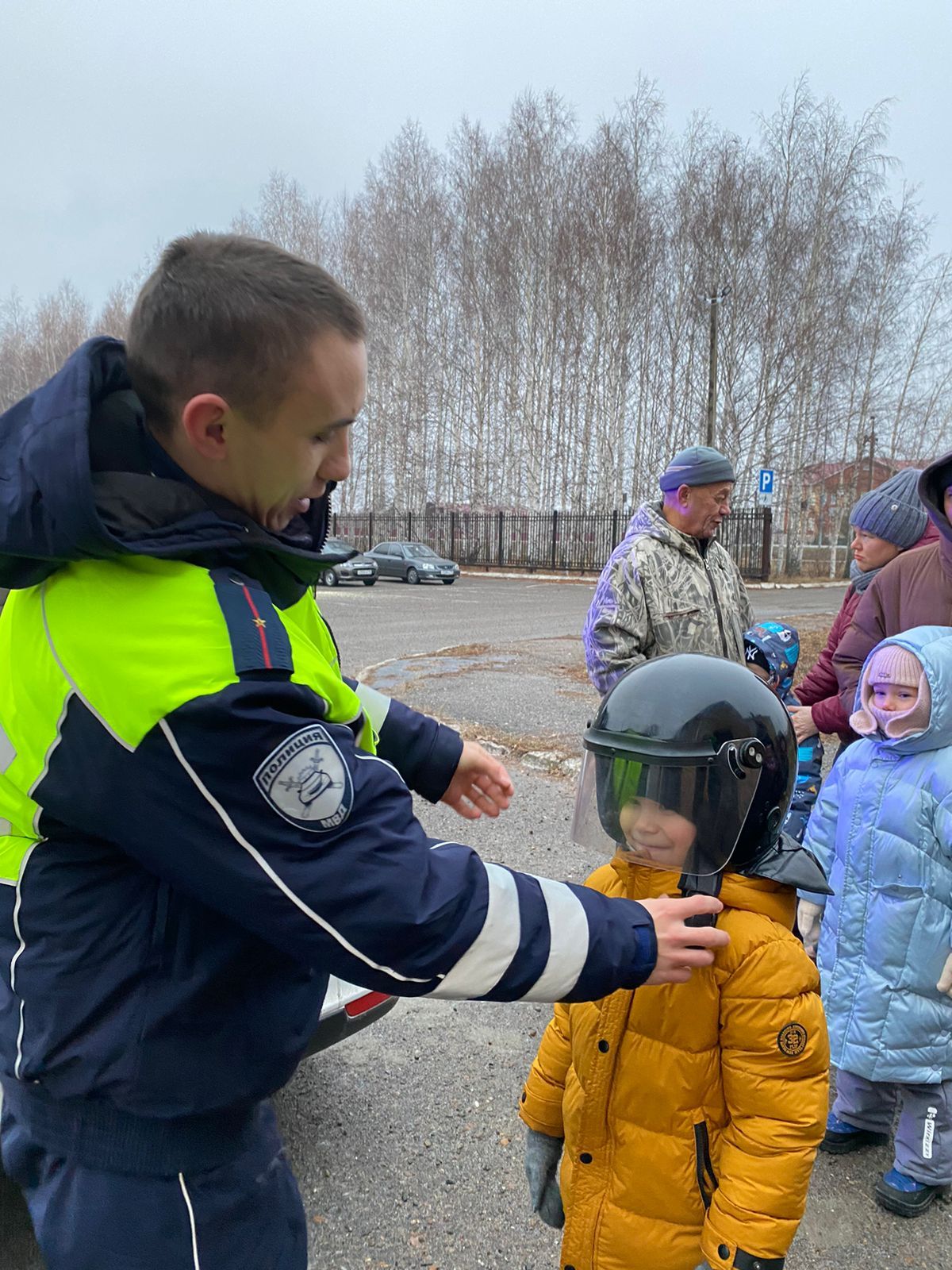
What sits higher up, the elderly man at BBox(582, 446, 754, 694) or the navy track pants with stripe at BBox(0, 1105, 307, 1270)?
the elderly man at BBox(582, 446, 754, 694)

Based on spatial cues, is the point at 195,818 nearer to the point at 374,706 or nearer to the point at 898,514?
the point at 374,706

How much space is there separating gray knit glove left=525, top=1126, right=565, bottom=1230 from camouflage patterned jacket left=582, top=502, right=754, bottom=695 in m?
2.09

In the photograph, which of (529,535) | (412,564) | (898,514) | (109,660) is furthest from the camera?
(529,535)

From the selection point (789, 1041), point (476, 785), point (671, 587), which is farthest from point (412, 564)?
point (789, 1041)

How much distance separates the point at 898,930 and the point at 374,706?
→ 1.85 m

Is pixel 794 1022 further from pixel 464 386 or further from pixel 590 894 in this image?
pixel 464 386

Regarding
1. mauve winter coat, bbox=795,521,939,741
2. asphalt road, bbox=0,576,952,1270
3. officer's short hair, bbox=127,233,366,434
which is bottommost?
asphalt road, bbox=0,576,952,1270

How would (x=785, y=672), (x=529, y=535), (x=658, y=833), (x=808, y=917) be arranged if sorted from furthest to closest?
(x=529, y=535) → (x=785, y=672) → (x=808, y=917) → (x=658, y=833)

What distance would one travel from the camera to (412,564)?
28734mm

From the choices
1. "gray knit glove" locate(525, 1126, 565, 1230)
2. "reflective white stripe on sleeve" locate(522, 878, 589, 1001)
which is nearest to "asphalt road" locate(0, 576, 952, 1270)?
"gray knit glove" locate(525, 1126, 565, 1230)

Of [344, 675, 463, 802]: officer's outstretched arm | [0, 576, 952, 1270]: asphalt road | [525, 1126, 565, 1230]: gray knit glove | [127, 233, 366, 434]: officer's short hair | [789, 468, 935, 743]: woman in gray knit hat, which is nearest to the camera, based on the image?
[127, 233, 366, 434]: officer's short hair

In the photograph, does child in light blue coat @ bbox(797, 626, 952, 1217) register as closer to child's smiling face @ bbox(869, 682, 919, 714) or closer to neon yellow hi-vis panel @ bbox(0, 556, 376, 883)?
child's smiling face @ bbox(869, 682, 919, 714)

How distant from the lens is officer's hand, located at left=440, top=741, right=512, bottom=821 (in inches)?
75.0

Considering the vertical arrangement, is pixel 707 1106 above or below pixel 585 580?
above
